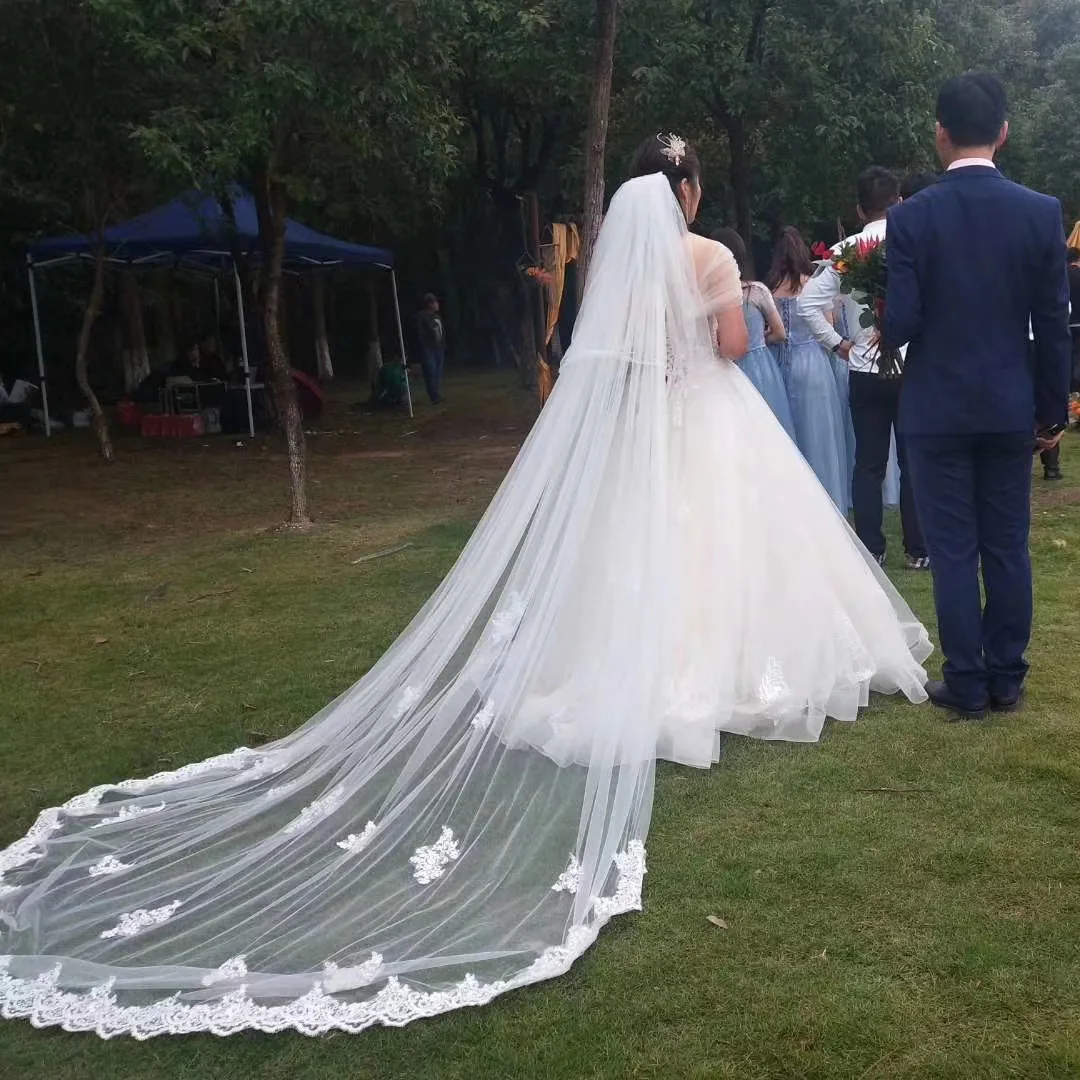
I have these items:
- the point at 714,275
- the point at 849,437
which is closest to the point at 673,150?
the point at 714,275

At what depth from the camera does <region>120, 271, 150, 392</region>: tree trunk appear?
22.3 meters

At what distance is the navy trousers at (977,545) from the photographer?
3.89 metres

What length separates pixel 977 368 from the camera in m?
3.78

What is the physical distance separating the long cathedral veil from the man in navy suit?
0.74 metres

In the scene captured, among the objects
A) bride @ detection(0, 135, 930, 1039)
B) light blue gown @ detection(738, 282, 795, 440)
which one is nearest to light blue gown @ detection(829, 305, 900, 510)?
light blue gown @ detection(738, 282, 795, 440)

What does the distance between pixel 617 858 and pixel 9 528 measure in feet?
26.4

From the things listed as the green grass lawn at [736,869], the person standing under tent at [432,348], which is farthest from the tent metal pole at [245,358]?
the green grass lawn at [736,869]

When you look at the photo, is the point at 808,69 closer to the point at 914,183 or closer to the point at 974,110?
the point at 914,183

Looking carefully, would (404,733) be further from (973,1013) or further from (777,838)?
(973,1013)

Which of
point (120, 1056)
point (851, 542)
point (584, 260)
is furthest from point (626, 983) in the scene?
point (584, 260)

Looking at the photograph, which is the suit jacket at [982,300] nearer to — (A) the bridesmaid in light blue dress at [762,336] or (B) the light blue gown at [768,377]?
(A) the bridesmaid in light blue dress at [762,336]

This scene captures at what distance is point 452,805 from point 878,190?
4.02m

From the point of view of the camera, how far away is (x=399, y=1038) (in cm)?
252

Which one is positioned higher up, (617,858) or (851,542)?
(851,542)
